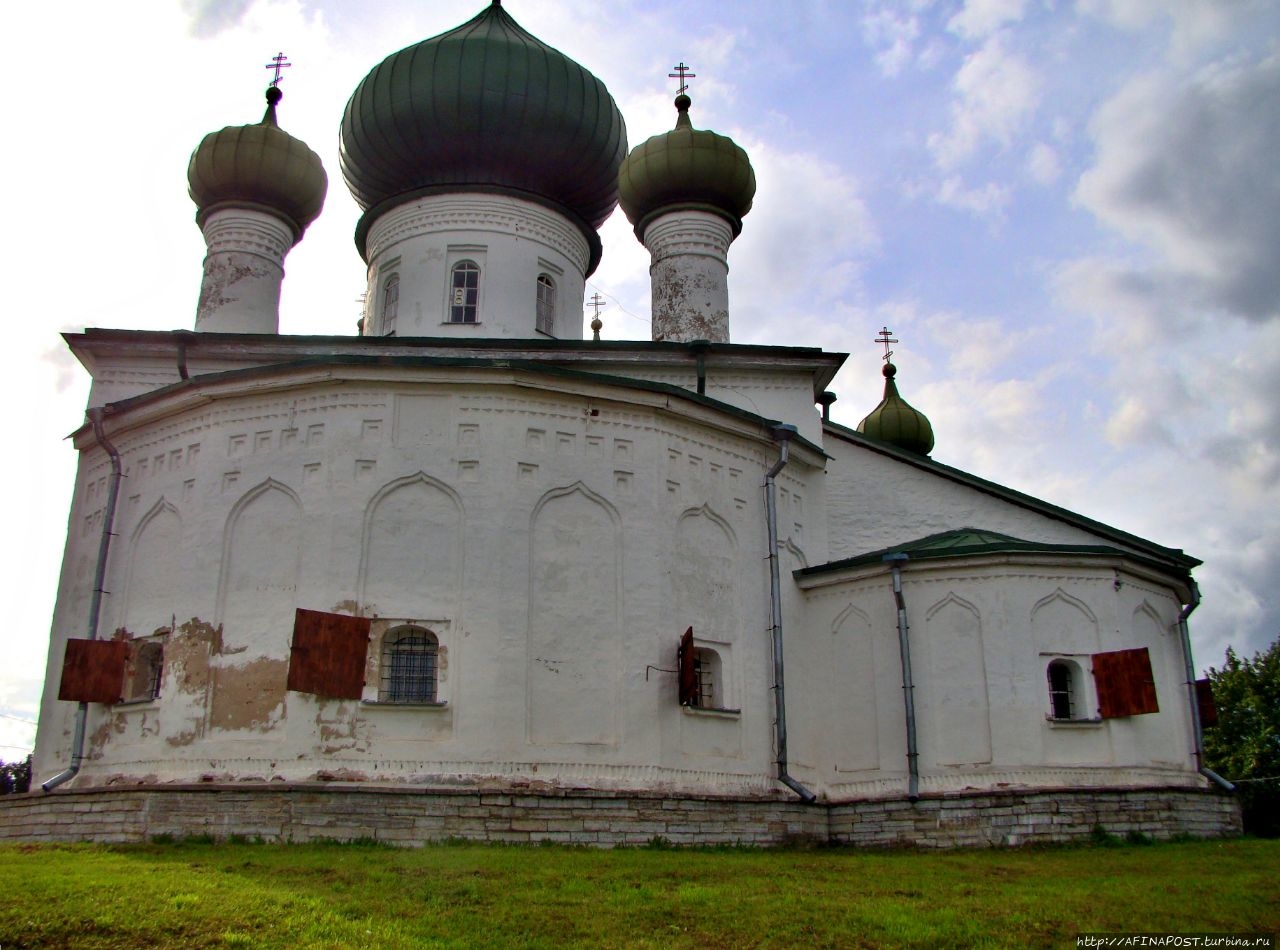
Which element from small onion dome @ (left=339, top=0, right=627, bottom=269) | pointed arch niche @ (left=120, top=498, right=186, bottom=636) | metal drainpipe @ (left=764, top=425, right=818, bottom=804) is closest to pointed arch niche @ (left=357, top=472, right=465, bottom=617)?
pointed arch niche @ (left=120, top=498, right=186, bottom=636)

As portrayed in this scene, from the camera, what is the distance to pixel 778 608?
13.3 m

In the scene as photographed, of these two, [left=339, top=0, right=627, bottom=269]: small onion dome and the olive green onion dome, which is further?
the olive green onion dome

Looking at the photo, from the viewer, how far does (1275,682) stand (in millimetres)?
27125

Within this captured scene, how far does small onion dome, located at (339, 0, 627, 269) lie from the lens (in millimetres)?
16438

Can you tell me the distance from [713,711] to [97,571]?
6.59 meters

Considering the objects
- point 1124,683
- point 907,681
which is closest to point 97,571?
point 907,681

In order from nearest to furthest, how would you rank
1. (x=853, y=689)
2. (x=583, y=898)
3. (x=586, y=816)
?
(x=583, y=898) < (x=586, y=816) < (x=853, y=689)

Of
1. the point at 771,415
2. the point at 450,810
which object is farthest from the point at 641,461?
the point at 450,810

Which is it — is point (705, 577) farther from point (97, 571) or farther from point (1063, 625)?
point (97, 571)

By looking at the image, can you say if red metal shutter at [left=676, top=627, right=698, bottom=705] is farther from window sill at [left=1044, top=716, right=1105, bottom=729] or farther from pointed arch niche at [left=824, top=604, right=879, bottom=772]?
window sill at [left=1044, top=716, right=1105, bottom=729]

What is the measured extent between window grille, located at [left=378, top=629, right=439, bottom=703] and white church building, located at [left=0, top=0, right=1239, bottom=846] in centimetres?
3

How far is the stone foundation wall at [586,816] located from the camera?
10.7 meters

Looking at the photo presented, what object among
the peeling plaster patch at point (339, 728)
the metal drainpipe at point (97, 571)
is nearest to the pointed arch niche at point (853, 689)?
the peeling plaster patch at point (339, 728)

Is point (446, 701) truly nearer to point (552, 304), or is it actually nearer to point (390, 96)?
point (552, 304)
